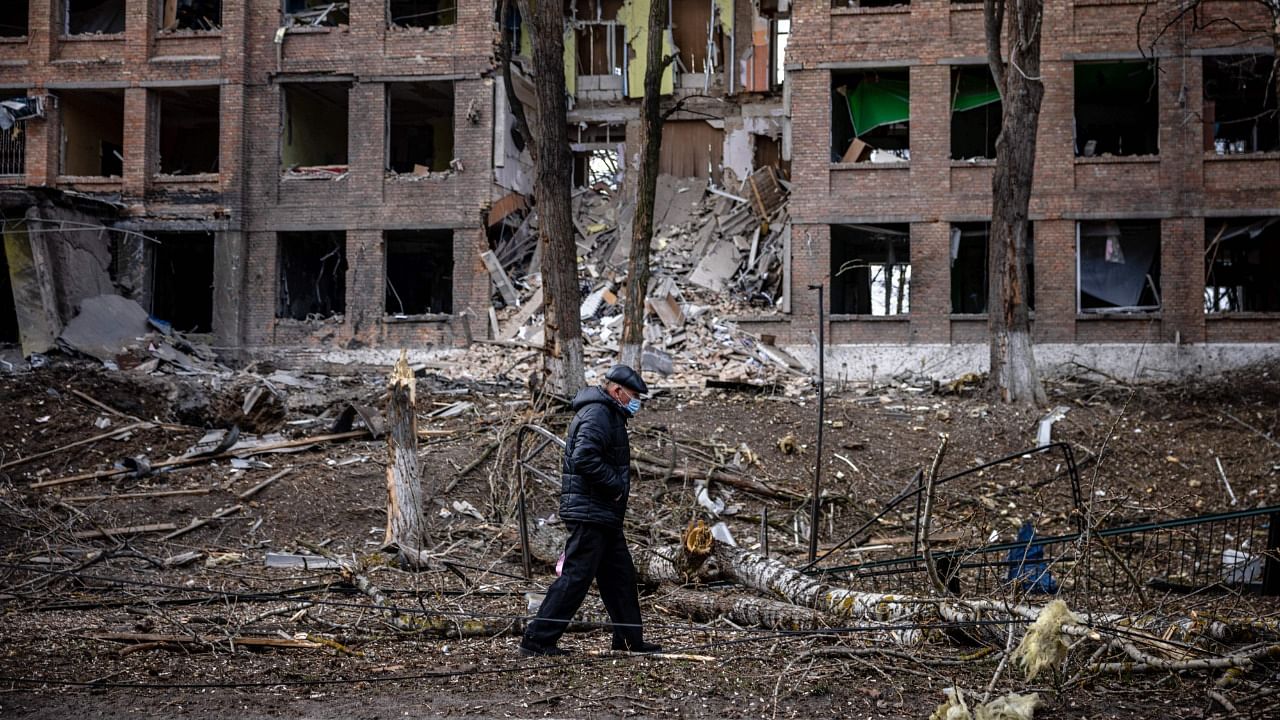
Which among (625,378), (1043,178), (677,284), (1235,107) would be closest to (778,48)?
(677,284)

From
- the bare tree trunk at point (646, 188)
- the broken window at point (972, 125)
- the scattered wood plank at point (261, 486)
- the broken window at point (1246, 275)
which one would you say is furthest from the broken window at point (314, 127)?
the broken window at point (1246, 275)

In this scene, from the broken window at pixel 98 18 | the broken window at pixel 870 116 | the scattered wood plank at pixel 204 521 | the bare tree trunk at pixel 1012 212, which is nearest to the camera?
the scattered wood plank at pixel 204 521

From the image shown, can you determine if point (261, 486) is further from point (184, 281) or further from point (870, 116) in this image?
point (184, 281)

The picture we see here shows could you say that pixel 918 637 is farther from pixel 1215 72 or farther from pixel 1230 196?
pixel 1215 72

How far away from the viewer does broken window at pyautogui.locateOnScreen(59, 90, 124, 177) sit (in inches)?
1064

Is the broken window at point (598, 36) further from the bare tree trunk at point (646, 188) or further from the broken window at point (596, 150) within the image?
the bare tree trunk at point (646, 188)

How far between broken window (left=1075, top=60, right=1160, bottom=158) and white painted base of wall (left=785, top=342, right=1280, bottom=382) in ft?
15.6

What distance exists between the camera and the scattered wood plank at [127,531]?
11523 millimetres

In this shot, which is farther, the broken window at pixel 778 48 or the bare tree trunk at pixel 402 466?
the broken window at pixel 778 48

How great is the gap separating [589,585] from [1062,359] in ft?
62.6

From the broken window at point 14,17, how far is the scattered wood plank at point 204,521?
76.2ft

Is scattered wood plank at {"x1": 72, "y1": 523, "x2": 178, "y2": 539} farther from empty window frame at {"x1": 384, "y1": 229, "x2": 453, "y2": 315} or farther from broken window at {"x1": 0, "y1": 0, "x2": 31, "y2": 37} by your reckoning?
broken window at {"x1": 0, "y1": 0, "x2": 31, "y2": 37}

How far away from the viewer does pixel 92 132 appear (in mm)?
28281

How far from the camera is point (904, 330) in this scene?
23.6 meters
